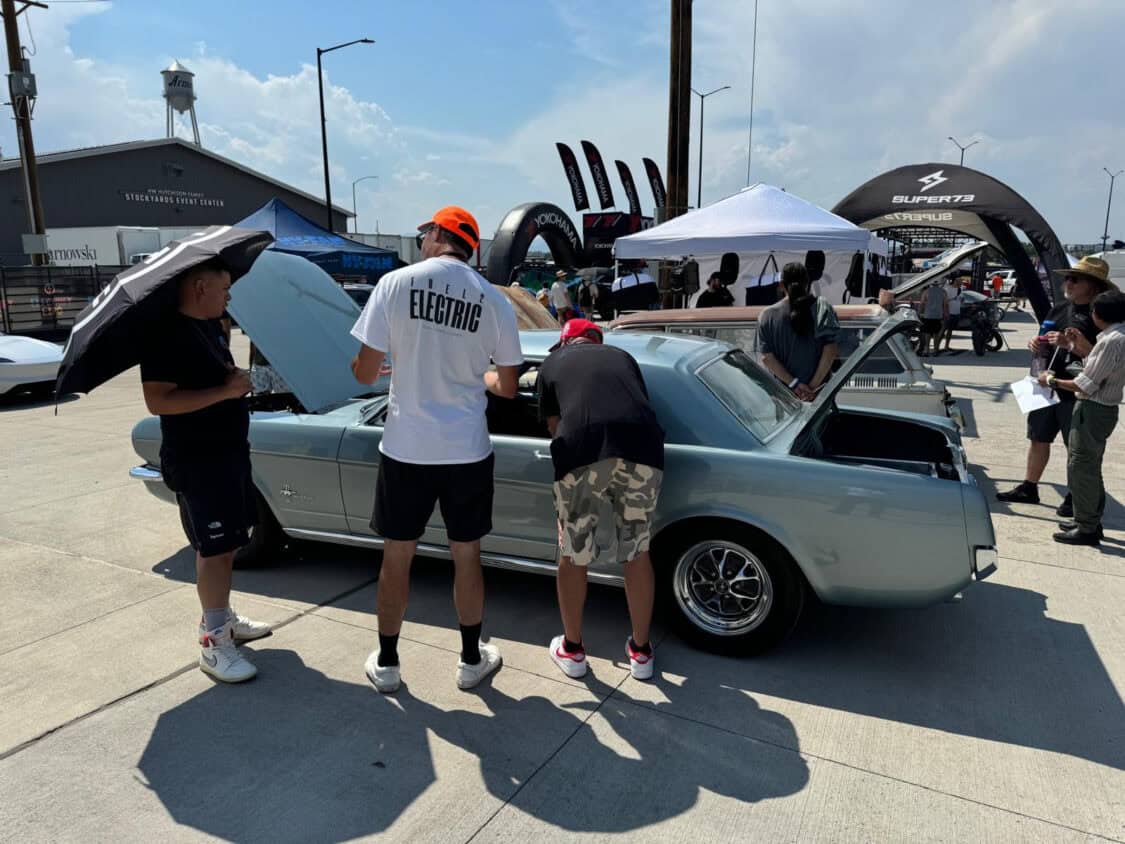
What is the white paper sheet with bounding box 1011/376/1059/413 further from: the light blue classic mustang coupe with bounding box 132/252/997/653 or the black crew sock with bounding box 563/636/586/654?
the black crew sock with bounding box 563/636/586/654

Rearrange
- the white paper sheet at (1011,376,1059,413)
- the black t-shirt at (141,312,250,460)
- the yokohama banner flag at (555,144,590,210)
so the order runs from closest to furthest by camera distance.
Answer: the black t-shirt at (141,312,250,460)
the white paper sheet at (1011,376,1059,413)
the yokohama banner flag at (555,144,590,210)

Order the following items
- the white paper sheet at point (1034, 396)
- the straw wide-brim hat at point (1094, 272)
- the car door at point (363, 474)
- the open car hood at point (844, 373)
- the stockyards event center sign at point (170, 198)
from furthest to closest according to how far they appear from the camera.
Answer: the stockyards event center sign at point (170, 198), the white paper sheet at point (1034, 396), the straw wide-brim hat at point (1094, 272), the car door at point (363, 474), the open car hood at point (844, 373)

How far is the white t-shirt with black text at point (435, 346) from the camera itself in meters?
2.78

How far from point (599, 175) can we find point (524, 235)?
50.4 ft

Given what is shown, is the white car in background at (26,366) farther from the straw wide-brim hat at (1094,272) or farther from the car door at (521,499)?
the straw wide-brim hat at (1094,272)

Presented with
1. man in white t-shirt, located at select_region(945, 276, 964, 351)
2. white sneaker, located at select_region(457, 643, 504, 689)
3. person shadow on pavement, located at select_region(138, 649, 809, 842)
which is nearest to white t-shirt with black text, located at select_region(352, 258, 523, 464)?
white sneaker, located at select_region(457, 643, 504, 689)

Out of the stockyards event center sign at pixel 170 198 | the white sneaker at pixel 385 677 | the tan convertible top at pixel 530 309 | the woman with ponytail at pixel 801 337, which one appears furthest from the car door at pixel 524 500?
the stockyards event center sign at pixel 170 198

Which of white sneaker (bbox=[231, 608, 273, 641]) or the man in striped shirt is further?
the man in striped shirt

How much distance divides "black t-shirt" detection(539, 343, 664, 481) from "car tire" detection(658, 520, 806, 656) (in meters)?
0.53

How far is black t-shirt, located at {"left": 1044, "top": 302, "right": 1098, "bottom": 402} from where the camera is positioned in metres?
4.84

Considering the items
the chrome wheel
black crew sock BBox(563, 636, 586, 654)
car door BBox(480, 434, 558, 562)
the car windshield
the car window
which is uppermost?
the car window

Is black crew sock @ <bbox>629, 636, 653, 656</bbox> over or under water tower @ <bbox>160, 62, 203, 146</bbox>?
under

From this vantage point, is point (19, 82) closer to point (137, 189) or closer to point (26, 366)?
point (26, 366)

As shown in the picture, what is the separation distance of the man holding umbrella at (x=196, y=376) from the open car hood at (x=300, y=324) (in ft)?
2.22
